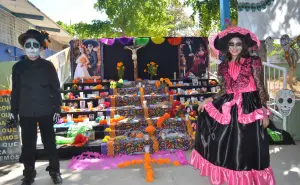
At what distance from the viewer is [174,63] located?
11508 mm

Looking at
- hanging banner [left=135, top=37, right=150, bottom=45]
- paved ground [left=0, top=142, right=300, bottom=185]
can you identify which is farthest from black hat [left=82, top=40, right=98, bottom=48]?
paved ground [left=0, top=142, right=300, bottom=185]

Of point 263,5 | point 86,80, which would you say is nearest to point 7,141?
point 263,5

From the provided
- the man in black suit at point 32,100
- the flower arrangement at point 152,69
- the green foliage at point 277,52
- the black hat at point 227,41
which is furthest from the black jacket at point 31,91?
the green foliage at point 277,52

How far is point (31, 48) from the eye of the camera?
3.84 metres

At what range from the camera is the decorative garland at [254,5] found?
243 inches

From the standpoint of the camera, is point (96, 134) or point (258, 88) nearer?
point (258, 88)

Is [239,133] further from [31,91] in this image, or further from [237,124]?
[31,91]

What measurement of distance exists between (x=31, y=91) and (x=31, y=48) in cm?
56

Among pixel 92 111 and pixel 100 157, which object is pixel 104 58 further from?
pixel 100 157

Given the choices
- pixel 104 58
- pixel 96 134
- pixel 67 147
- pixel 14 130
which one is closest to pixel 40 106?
pixel 14 130

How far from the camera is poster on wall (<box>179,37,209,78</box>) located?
11.3 m

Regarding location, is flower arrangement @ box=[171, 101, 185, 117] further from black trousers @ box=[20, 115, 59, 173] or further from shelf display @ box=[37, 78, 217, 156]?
black trousers @ box=[20, 115, 59, 173]

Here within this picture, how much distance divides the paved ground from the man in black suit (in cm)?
33

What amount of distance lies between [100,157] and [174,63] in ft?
22.9
